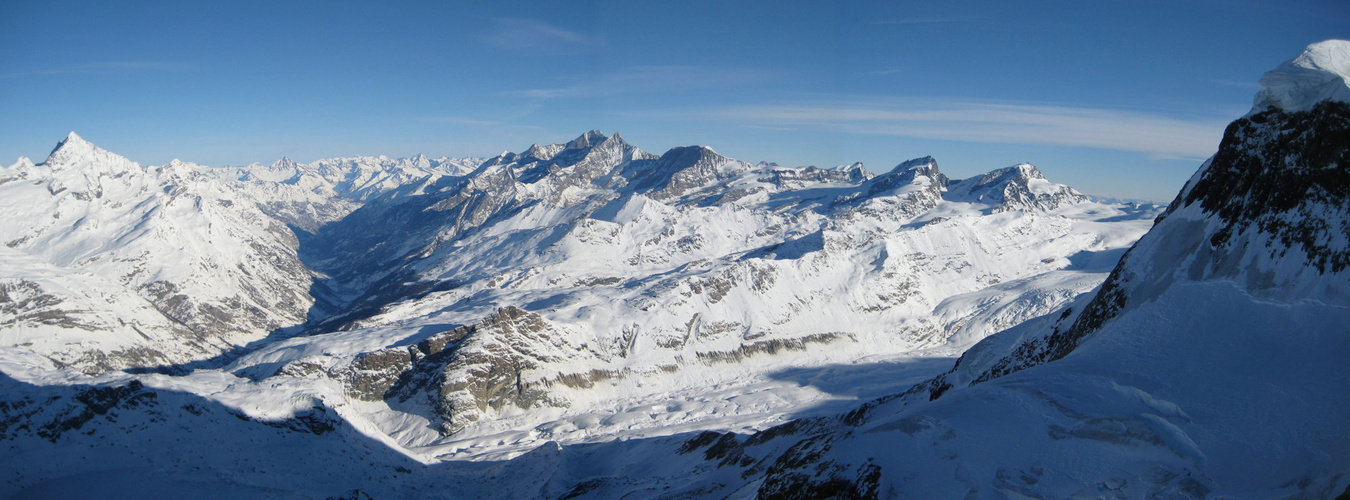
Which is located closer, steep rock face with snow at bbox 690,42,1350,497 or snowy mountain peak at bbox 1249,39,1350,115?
steep rock face with snow at bbox 690,42,1350,497

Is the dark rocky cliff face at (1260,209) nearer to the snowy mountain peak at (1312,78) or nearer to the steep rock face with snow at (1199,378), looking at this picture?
the steep rock face with snow at (1199,378)

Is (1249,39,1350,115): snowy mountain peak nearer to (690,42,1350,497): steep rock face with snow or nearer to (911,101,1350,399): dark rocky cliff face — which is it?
(690,42,1350,497): steep rock face with snow

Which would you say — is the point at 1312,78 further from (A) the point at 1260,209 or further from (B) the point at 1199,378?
(B) the point at 1199,378

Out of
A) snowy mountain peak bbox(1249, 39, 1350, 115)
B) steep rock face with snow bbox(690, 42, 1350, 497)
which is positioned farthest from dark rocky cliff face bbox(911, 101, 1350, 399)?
snowy mountain peak bbox(1249, 39, 1350, 115)

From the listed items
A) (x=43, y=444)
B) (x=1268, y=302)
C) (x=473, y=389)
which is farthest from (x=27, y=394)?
(x=1268, y=302)

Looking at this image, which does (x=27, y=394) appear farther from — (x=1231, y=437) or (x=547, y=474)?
(x=1231, y=437)

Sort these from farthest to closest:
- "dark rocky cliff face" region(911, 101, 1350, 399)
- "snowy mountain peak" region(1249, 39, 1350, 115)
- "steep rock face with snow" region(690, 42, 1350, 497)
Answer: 1. "snowy mountain peak" region(1249, 39, 1350, 115)
2. "dark rocky cliff face" region(911, 101, 1350, 399)
3. "steep rock face with snow" region(690, 42, 1350, 497)

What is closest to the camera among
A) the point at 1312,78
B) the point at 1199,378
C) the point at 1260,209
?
the point at 1199,378

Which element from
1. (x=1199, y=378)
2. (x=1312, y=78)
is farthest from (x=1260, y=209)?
(x=1199, y=378)
